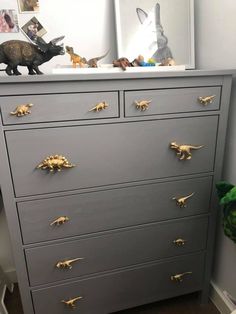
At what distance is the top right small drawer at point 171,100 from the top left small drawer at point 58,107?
0.23 feet

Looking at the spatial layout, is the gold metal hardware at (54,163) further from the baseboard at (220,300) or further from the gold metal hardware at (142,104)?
the baseboard at (220,300)

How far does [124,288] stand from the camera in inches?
49.7

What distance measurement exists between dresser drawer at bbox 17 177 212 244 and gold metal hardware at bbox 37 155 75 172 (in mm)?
135

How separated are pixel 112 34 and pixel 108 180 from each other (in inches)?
31.8

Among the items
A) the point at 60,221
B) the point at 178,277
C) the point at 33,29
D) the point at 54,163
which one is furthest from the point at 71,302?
the point at 33,29

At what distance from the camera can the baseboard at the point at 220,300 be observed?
1.35 metres

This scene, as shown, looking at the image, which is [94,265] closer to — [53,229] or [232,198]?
[53,229]

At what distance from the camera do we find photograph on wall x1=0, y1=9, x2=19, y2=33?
4.04ft

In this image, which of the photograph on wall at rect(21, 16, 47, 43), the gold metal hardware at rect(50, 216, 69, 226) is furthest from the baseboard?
the photograph on wall at rect(21, 16, 47, 43)

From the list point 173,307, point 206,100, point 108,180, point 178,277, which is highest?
point 206,100

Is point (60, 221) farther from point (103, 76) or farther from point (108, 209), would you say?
point (103, 76)

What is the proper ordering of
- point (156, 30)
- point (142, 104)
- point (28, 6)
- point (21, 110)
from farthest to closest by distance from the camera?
point (156, 30) → point (28, 6) → point (142, 104) → point (21, 110)

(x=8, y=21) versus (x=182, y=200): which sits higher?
(x=8, y=21)

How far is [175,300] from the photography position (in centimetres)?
149
